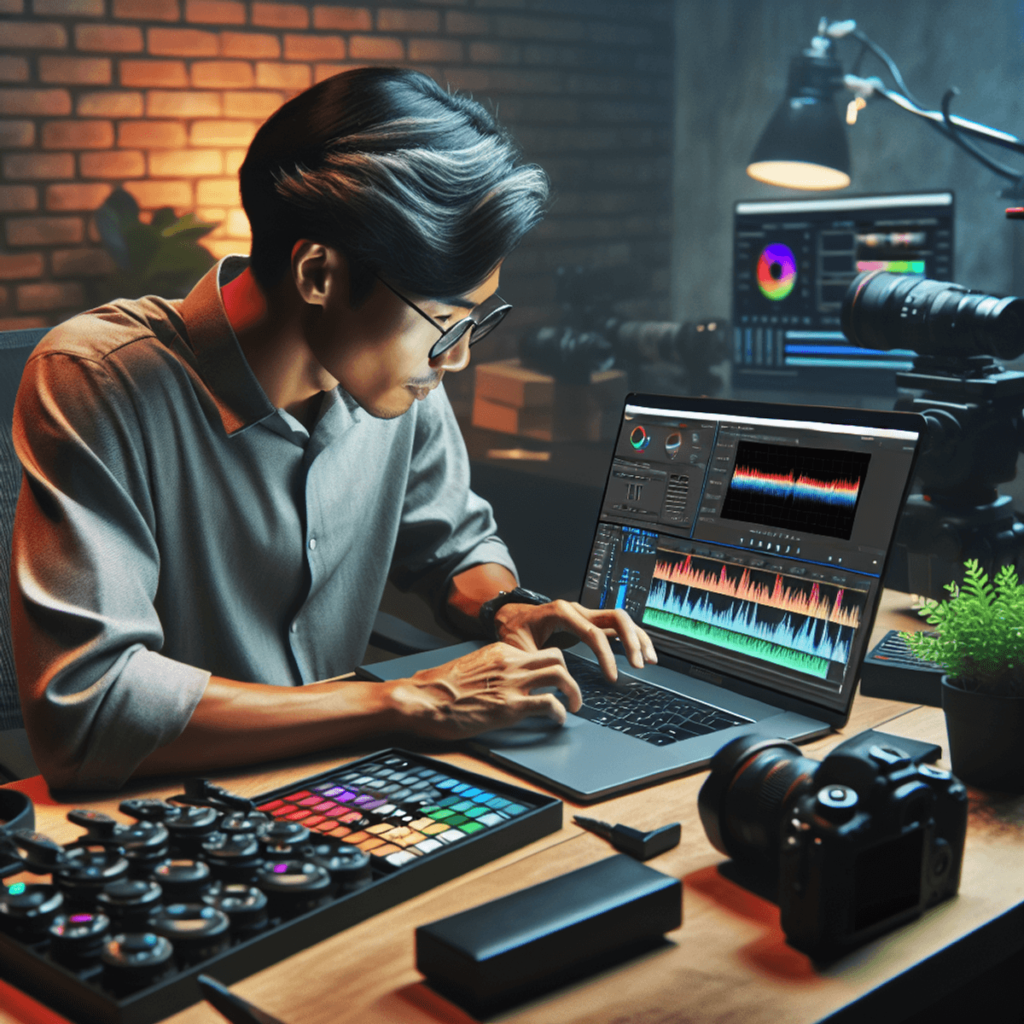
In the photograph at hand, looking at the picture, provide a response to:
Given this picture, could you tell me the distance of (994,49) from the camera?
5.52 feet

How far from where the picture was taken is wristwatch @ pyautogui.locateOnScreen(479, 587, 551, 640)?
1.33 m

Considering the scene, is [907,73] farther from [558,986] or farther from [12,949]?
[12,949]

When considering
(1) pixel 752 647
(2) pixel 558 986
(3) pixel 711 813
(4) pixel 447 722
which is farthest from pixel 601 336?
(2) pixel 558 986

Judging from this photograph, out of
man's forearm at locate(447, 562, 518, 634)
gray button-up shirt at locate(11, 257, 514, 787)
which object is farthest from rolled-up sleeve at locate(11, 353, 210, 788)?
man's forearm at locate(447, 562, 518, 634)

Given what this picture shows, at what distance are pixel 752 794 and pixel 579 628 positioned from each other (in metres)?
0.43

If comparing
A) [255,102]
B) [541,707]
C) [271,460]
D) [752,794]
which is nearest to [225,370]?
[271,460]

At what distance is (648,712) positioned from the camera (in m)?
1.09

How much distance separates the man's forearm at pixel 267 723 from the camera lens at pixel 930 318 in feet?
2.97

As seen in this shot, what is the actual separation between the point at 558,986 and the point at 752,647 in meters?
0.56

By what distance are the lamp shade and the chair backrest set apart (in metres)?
1.37

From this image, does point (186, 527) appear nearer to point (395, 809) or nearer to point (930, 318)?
point (395, 809)

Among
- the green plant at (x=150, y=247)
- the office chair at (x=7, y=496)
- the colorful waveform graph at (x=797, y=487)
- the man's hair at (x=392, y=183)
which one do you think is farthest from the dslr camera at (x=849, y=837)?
Result: the green plant at (x=150, y=247)

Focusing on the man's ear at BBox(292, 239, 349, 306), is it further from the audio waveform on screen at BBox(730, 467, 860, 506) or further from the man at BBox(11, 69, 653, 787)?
the audio waveform on screen at BBox(730, 467, 860, 506)

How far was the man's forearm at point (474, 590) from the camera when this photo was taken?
1440mm
